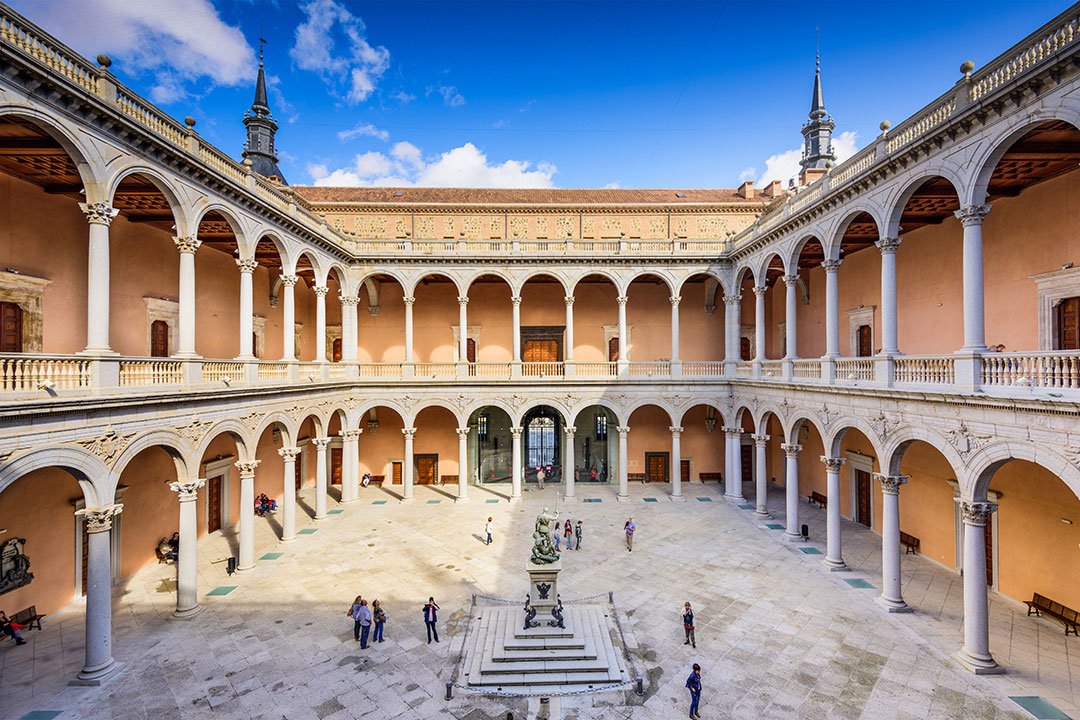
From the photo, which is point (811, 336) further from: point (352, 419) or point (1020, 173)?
point (352, 419)

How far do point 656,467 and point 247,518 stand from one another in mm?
19665

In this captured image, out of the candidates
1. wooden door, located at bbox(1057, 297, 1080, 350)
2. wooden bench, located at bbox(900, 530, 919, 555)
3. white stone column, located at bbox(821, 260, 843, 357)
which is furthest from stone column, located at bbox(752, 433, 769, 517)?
wooden door, located at bbox(1057, 297, 1080, 350)

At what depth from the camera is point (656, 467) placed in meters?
26.6

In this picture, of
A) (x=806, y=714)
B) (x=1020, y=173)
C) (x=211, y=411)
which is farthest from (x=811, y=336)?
(x=211, y=411)

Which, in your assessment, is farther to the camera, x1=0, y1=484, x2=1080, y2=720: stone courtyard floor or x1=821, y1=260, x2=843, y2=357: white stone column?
x1=821, y1=260, x2=843, y2=357: white stone column

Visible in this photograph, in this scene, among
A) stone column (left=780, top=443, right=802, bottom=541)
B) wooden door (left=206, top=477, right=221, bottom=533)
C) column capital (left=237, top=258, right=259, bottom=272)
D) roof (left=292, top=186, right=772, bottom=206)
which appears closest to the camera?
column capital (left=237, top=258, right=259, bottom=272)

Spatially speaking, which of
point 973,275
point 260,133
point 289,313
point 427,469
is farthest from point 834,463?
point 260,133

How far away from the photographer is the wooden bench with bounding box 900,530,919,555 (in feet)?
52.8

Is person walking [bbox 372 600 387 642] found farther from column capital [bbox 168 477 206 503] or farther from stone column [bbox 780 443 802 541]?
stone column [bbox 780 443 802 541]

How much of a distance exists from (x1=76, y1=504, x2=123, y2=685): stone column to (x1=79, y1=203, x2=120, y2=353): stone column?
11.9ft

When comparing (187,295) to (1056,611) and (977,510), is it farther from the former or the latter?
(1056,611)

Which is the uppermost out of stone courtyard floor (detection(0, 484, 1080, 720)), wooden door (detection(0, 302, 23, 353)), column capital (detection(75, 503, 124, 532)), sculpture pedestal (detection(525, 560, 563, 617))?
wooden door (detection(0, 302, 23, 353))

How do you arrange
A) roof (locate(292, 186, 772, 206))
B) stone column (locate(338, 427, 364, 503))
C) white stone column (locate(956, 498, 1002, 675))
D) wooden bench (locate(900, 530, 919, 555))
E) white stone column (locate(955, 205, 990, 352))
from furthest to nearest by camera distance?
roof (locate(292, 186, 772, 206))
stone column (locate(338, 427, 364, 503))
wooden bench (locate(900, 530, 919, 555))
white stone column (locate(955, 205, 990, 352))
white stone column (locate(956, 498, 1002, 675))

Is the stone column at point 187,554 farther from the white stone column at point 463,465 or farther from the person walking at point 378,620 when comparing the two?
the white stone column at point 463,465
